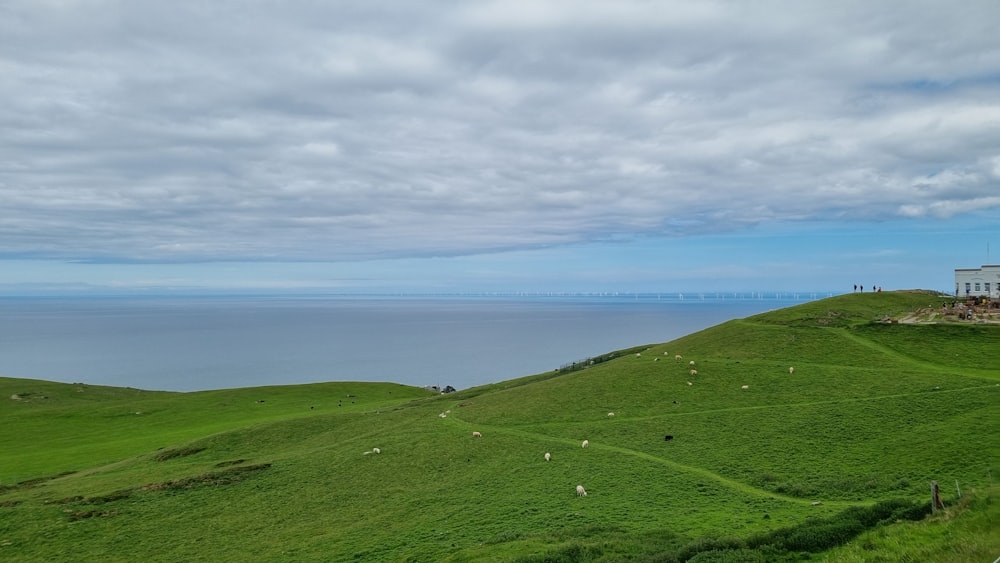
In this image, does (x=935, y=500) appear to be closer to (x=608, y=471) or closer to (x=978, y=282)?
(x=608, y=471)

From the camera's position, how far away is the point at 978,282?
257 ft

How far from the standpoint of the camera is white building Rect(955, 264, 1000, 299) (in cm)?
7600

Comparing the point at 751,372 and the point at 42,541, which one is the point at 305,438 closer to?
the point at 42,541

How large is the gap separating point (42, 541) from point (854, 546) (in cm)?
3515

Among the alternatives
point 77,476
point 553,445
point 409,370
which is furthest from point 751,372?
point 409,370

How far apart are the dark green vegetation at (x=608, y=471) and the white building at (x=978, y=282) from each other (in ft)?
88.3

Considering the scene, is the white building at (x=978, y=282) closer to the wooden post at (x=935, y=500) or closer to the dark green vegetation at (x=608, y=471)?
the dark green vegetation at (x=608, y=471)

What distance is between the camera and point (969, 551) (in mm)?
15180

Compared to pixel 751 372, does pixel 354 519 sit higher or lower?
lower

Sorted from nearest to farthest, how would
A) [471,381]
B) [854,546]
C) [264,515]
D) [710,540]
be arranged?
[854,546]
[710,540]
[264,515]
[471,381]

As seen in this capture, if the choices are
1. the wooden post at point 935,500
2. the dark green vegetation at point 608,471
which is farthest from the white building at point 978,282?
the wooden post at point 935,500

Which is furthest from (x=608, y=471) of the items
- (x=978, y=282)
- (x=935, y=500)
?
(x=978, y=282)

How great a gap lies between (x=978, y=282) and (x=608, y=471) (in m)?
75.1

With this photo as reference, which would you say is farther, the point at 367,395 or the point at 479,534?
the point at 367,395
